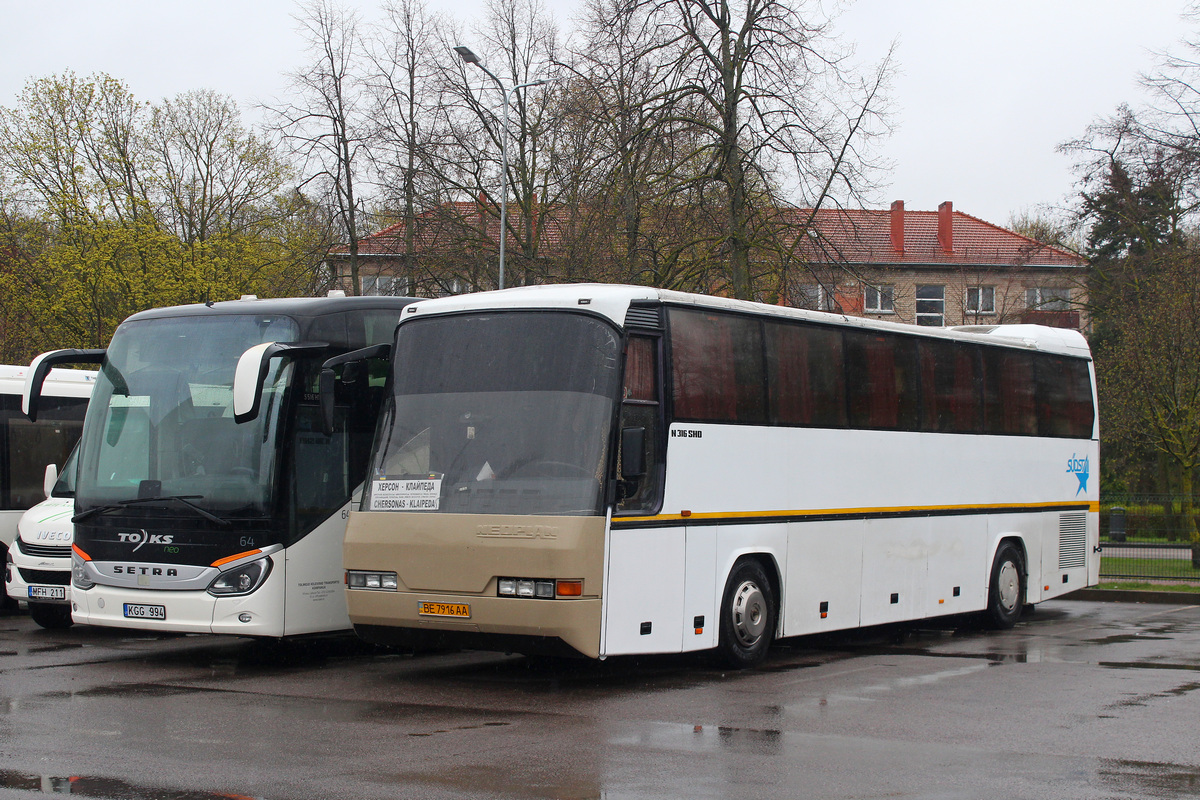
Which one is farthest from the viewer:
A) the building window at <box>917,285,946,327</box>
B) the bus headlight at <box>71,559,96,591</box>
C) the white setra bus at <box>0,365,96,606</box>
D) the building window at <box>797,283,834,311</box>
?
the building window at <box>917,285,946,327</box>

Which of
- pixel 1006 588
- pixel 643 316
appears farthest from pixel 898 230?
pixel 643 316

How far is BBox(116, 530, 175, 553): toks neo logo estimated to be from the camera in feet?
39.2

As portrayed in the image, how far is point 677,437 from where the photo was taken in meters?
11.2

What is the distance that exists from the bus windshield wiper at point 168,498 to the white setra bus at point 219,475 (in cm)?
2

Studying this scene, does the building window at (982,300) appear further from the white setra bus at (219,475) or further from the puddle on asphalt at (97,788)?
the puddle on asphalt at (97,788)

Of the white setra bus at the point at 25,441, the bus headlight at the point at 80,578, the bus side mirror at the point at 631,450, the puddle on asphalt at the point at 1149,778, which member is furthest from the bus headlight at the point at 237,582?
the puddle on asphalt at the point at 1149,778

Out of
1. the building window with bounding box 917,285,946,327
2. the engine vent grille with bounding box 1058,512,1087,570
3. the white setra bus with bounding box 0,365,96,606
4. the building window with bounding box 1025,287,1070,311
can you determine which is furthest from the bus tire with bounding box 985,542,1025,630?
the building window with bounding box 917,285,946,327

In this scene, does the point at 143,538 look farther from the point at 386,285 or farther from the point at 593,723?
the point at 386,285

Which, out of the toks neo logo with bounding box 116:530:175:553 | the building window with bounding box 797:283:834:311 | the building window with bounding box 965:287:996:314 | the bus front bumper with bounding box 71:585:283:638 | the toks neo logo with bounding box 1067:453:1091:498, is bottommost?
the bus front bumper with bounding box 71:585:283:638

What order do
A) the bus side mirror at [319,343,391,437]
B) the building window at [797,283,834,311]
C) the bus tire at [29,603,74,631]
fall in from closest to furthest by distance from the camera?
the bus side mirror at [319,343,391,437] < the bus tire at [29,603,74,631] < the building window at [797,283,834,311]

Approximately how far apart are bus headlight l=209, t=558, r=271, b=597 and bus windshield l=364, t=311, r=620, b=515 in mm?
1383

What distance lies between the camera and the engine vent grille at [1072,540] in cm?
1775

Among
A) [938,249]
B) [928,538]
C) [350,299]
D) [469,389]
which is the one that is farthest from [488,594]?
[938,249]

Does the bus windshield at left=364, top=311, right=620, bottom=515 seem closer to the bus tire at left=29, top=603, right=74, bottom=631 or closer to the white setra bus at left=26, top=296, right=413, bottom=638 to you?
the white setra bus at left=26, top=296, right=413, bottom=638
